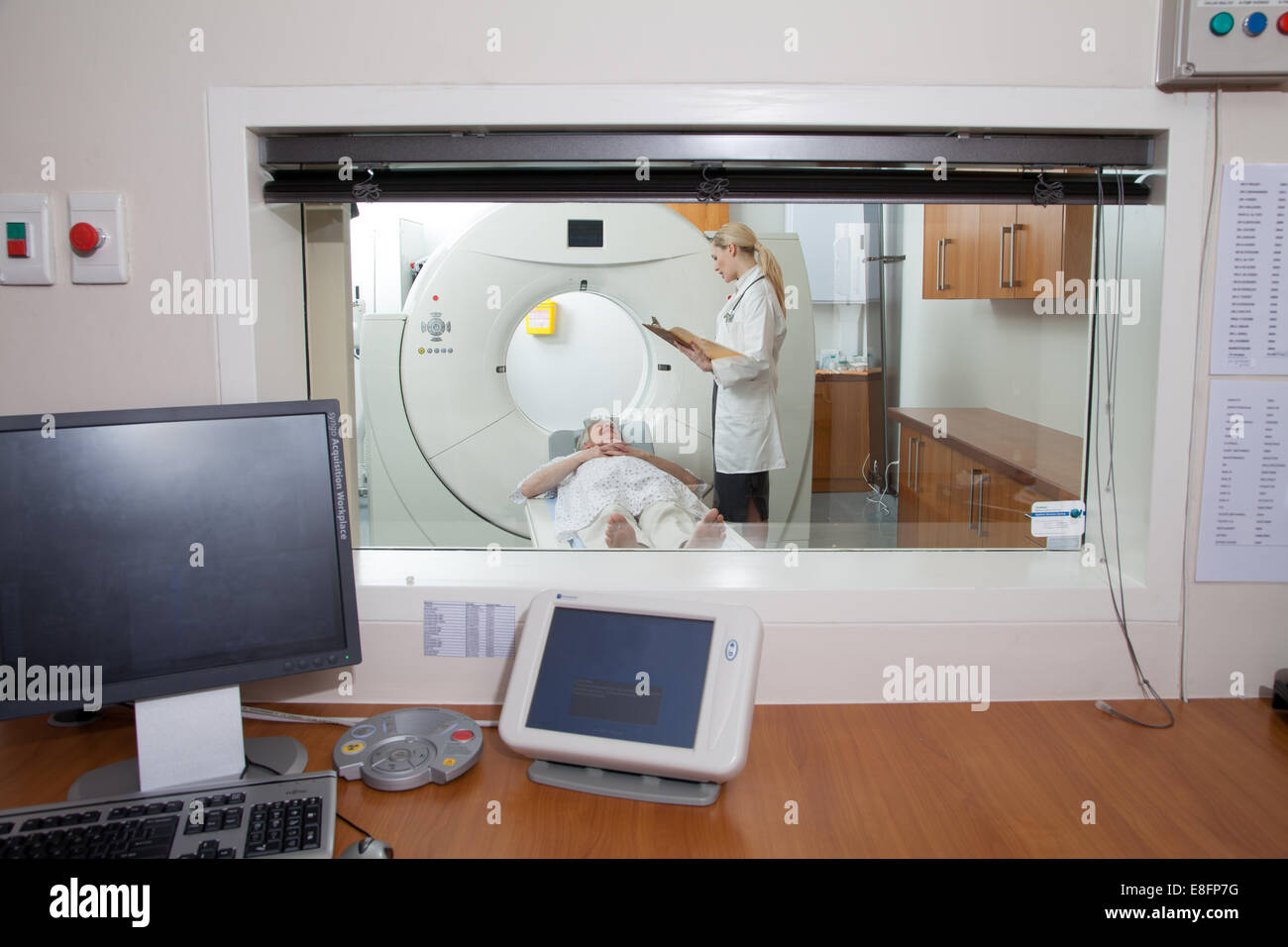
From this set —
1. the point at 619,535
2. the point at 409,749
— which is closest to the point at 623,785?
the point at 409,749

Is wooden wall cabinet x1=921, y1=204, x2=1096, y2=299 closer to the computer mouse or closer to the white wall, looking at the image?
the white wall

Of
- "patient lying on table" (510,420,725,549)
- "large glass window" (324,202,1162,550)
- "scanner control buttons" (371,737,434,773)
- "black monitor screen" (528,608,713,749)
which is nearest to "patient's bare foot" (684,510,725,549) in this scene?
"patient lying on table" (510,420,725,549)

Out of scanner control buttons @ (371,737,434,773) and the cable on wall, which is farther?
the cable on wall

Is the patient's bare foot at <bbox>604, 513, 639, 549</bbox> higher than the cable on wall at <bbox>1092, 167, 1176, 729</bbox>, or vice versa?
the cable on wall at <bbox>1092, 167, 1176, 729</bbox>

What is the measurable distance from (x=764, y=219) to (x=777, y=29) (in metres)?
1.25

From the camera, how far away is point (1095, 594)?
4.01ft

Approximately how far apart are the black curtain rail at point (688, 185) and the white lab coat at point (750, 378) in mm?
1005

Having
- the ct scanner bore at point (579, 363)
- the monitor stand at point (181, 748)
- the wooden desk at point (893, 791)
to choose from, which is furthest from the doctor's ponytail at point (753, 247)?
the monitor stand at point (181, 748)

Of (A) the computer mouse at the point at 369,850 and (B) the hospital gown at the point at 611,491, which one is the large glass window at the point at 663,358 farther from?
(A) the computer mouse at the point at 369,850

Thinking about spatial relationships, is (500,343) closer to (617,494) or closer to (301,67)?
(617,494)

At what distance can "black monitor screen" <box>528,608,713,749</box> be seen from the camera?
99 centimetres

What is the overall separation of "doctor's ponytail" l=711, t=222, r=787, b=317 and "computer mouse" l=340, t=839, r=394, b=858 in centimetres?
176

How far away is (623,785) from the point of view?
984 mm

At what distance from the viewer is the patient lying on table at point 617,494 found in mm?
2055
